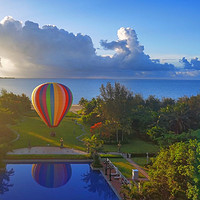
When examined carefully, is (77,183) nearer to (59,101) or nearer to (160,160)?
(160,160)

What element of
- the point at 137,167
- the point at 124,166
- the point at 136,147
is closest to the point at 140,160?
the point at 137,167

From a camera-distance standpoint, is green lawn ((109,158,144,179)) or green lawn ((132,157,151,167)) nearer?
green lawn ((109,158,144,179))

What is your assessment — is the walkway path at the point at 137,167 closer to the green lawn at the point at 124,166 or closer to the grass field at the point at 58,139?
the green lawn at the point at 124,166

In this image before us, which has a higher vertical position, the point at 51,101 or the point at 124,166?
the point at 51,101

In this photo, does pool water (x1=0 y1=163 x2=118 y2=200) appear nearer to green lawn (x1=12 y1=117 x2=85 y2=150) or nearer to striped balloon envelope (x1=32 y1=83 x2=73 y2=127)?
green lawn (x1=12 y1=117 x2=85 y2=150)

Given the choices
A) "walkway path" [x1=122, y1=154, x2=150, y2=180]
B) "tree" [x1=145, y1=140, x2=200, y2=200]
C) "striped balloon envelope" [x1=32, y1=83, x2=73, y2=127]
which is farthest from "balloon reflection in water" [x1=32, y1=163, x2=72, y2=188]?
"tree" [x1=145, y1=140, x2=200, y2=200]

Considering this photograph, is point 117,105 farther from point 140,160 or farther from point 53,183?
point 53,183
